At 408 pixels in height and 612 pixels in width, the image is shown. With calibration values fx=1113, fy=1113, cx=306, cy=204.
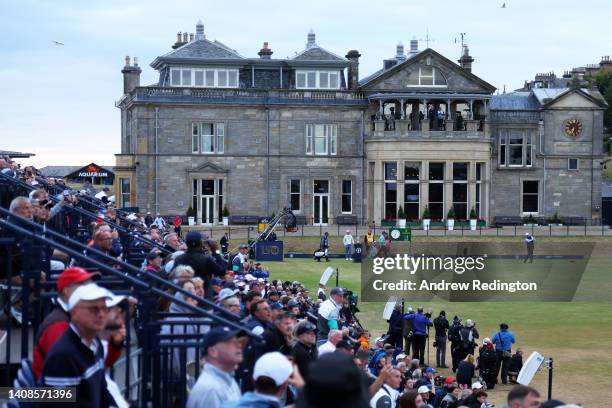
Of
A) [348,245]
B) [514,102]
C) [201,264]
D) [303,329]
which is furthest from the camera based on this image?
[514,102]

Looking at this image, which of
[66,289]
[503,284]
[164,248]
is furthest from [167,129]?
[66,289]

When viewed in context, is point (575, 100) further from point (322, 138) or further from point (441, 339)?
point (441, 339)

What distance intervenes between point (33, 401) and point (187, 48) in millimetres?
58492

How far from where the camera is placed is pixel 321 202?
65.8 metres

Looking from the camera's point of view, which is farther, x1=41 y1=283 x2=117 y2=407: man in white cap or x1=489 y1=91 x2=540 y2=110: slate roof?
x1=489 y1=91 x2=540 y2=110: slate roof

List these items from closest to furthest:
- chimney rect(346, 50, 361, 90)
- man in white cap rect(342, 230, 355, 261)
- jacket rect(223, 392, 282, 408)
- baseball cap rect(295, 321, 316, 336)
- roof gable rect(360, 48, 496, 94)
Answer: jacket rect(223, 392, 282, 408) → baseball cap rect(295, 321, 316, 336) → man in white cap rect(342, 230, 355, 261) → roof gable rect(360, 48, 496, 94) → chimney rect(346, 50, 361, 90)

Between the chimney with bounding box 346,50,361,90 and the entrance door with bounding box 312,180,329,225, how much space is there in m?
6.34

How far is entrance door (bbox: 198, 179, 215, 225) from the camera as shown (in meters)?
64.0

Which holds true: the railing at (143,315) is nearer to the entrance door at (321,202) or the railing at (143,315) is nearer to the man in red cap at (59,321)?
the man in red cap at (59,321)

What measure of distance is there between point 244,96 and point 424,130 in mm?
10746

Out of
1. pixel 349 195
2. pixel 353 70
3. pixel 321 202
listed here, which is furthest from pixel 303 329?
pixel 353 70

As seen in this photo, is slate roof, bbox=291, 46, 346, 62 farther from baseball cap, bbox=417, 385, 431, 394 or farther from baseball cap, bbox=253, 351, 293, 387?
baseball cap, bbox=253, 351, 293, 387

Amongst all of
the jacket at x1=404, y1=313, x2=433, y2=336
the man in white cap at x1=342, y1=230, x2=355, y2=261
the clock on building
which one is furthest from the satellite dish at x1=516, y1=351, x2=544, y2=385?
the clock on building

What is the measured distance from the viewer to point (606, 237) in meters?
62.0
